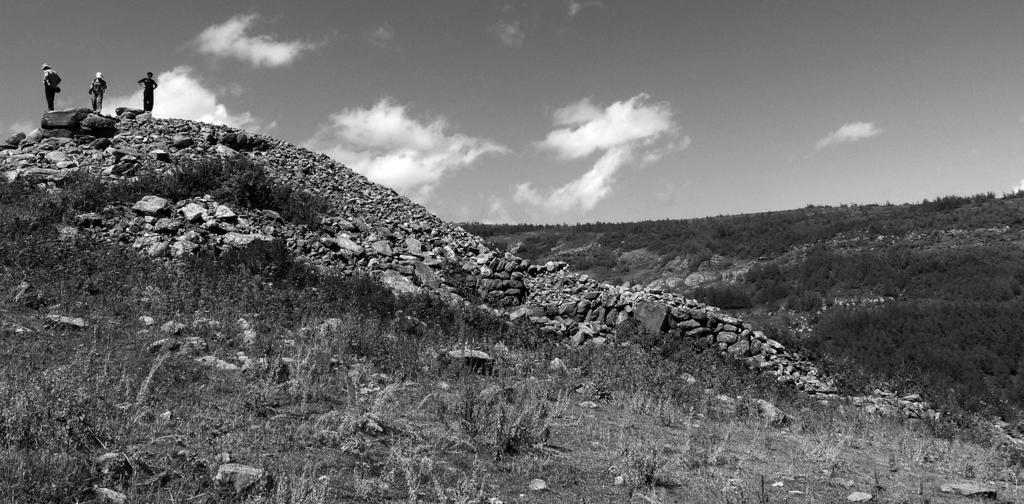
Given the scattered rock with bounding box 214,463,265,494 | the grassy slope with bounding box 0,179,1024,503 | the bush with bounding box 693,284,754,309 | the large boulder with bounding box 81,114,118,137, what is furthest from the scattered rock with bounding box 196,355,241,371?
the bush with bounding box 693,284,754,309

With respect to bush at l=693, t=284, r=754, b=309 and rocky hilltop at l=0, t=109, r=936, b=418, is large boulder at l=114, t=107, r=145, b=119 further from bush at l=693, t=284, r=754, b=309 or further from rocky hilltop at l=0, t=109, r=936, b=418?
bush at l=693, t=284, r=754, b=309

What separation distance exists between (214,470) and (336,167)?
56.4 feet

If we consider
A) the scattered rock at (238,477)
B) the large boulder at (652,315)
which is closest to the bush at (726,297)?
the large boulder at (652,315)

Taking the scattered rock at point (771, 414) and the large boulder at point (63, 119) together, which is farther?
the large boulder at point (63, 119)

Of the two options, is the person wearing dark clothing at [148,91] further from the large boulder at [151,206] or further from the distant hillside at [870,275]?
the distant hillside at [870,275]

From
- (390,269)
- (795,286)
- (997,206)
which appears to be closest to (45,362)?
(390,269)

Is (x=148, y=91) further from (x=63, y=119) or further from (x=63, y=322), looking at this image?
(x=63, y=322)

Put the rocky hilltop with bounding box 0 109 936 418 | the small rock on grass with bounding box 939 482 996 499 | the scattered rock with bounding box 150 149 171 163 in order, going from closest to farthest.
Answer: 1. the small rock on grass with bounding box 939 482 996 499
2. the rocky hilltop with bounding box 0 109 936 418
3. the scattered rock with bounding box 150 149 171 163

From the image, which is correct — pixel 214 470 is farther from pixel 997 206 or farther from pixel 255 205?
pixel 997 206

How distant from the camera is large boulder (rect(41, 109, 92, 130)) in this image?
655 inches

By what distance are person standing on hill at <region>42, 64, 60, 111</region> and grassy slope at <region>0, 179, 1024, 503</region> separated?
8.84m

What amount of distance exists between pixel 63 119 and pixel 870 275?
108 feet

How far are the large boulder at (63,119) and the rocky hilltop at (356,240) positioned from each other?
30mm

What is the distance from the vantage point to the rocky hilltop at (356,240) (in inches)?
472
